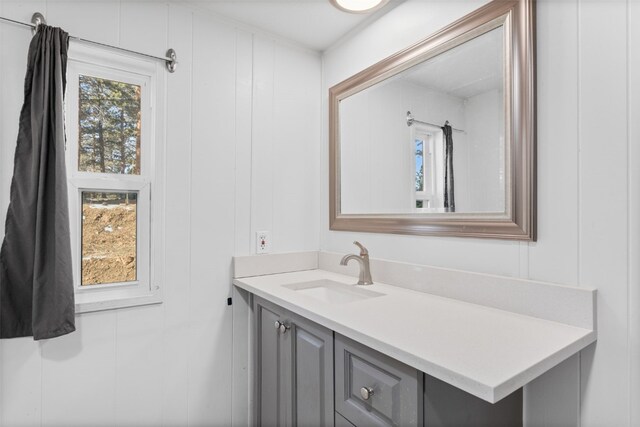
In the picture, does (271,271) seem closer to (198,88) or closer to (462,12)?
(198,88)

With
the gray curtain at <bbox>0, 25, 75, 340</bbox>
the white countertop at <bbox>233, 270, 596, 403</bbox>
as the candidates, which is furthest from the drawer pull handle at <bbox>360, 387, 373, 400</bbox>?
the gray curtain at <bbox>0, 25, 75, 340</bbox>

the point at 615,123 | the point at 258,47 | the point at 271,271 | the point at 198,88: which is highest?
the point at 258,47

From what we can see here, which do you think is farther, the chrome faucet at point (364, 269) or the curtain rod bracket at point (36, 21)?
the chrome faucet at point (364, 269)

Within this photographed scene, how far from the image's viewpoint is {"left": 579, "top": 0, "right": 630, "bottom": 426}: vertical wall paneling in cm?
97

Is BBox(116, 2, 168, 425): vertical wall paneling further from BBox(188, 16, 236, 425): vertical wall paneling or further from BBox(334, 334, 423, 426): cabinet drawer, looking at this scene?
BBox(334, 334, 423, 426): cabinet drawer

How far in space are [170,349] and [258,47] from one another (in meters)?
1.64

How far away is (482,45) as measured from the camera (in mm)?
1303

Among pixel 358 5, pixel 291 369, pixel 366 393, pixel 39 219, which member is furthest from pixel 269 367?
pixel 358 5

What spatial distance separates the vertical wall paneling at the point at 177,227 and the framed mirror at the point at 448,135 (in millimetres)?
827

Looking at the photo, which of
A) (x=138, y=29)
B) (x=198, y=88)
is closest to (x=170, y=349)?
(x=198, y=88)

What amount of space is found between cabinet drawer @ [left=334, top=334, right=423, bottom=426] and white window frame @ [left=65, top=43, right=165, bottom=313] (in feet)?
3.16

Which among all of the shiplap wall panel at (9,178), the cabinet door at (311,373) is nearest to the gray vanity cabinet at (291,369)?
the cabinet door at (311,373)

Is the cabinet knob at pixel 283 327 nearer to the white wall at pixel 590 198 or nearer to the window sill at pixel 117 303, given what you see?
the window sill at pixel 117 303

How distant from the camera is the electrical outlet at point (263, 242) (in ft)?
6.16
